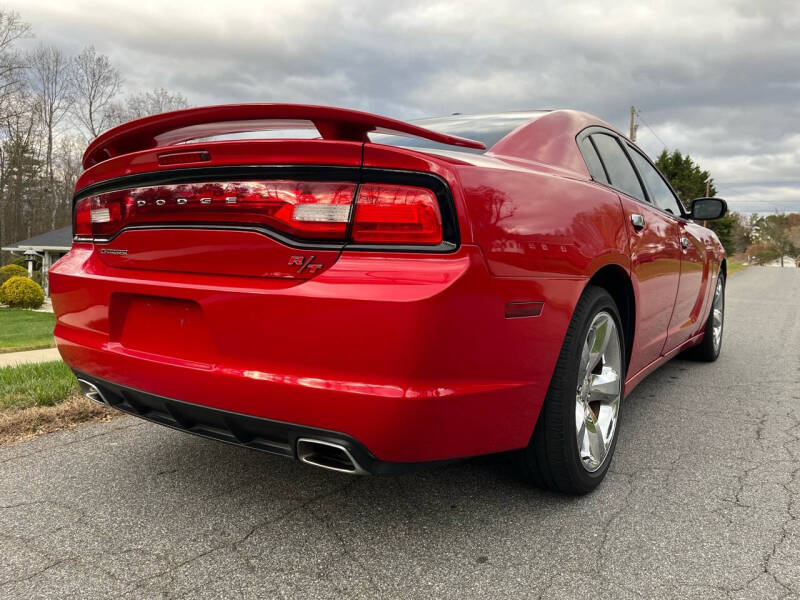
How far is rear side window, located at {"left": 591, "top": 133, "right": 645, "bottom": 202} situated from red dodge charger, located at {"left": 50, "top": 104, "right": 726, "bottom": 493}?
2.19ft

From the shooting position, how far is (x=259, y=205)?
70.4 inches

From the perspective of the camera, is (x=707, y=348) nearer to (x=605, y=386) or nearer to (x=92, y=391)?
(x=605, y=386)

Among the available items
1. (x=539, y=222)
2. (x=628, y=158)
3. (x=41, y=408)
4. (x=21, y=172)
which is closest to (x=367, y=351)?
(x=539, y=222)

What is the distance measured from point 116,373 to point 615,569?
1759mm

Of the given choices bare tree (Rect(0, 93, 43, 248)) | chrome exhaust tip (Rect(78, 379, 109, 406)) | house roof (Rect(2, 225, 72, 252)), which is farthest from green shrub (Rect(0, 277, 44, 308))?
chrome exhaust tip (Rect(78, 379, 109, 406))

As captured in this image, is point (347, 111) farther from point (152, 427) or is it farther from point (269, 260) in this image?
point (152, 427)

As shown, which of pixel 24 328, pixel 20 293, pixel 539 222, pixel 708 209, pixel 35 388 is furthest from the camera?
pixel 20 293

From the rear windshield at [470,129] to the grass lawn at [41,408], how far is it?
7.94 ft

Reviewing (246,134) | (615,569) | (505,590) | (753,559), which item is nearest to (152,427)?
(246,134)

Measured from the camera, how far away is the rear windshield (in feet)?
6.25

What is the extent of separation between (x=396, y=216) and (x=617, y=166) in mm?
1895

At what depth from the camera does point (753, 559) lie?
197 centimetres

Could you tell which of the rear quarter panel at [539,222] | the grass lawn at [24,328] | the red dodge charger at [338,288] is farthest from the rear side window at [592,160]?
the grass lawn at [24,328]

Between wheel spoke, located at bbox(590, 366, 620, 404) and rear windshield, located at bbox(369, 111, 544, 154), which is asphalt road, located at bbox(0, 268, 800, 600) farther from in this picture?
rear windshield, located at bbox(369, 111, 544, 154)
